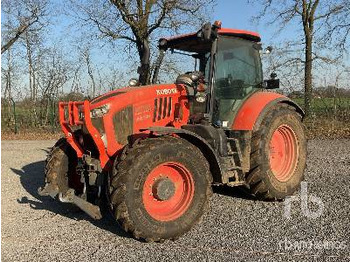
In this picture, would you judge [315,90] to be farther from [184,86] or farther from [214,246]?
[214,246]

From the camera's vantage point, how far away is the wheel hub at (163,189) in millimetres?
4664

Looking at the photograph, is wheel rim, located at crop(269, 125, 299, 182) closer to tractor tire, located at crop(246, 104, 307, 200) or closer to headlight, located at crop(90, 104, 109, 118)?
tractor tire, located at crop(246, 104, 307, 200)

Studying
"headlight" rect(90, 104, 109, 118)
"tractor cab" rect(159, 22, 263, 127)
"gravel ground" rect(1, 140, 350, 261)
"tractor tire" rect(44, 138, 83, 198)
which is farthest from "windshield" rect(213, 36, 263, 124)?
"tractor tire" rect(44, 138, 83, 198)

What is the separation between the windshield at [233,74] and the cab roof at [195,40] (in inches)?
3.2

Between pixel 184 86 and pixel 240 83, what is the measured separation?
0.91 metres

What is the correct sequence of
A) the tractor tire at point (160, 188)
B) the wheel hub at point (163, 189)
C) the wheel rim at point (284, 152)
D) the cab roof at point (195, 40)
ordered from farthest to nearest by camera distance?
the wheel rim at point (284, 152) < the cab roof at point (195, 40) < the wheel hub at point (163, 189) < the tractor tire at point (160, 188)

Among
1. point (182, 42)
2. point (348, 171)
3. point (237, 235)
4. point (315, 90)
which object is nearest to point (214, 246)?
point (237, 235)

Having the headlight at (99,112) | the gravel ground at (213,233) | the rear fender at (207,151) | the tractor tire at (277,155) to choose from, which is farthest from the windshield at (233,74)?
the headlight at (99,112)

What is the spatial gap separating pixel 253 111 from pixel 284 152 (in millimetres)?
1112

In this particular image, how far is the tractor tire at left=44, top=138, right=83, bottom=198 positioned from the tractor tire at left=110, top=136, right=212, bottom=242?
141 centimetres

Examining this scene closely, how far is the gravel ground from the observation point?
4.17 m

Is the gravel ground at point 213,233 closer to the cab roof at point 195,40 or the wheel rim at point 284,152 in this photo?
the wheel rim at point 284,152

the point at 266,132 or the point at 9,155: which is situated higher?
the point at 266,132

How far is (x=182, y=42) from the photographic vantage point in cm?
621
